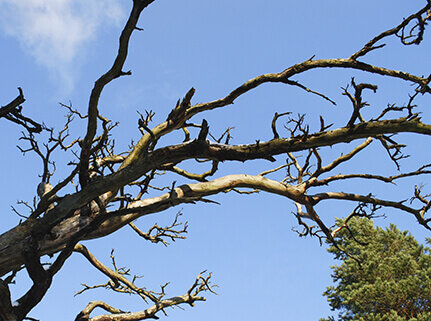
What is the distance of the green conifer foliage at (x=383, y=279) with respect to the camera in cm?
1984

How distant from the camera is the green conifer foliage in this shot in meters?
19.8

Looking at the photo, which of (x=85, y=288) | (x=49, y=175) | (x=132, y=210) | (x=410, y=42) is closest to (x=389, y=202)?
(x=410, y=42)

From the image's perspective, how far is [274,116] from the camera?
5.91 metres

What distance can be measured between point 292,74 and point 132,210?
2860 millimetres

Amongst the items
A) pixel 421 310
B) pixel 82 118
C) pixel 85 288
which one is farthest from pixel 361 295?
pixel 82 118

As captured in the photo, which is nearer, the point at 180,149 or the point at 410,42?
the point at 180,149

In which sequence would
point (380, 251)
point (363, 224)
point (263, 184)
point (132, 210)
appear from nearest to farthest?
point (132, 210) < point (263, 184) < point (380, 251) < point (363, 224)

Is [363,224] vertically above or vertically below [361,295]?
above

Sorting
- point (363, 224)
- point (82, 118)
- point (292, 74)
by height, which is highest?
point (363, 224)

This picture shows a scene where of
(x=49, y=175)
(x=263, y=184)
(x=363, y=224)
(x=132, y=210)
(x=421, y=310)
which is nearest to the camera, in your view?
(x=132, y=210)

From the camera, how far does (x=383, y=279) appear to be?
2109 cm

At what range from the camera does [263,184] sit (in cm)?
664

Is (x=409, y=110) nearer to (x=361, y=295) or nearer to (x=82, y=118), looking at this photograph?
(x=82, y=118)

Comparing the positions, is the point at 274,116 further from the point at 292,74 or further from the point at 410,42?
the point at 410,42
